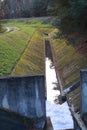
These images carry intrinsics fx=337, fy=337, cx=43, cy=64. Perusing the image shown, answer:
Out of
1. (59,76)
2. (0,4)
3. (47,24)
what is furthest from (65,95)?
(0,4)

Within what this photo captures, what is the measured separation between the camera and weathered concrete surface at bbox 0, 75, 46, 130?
13.3 metres

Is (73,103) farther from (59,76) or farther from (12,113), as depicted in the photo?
(59,76)

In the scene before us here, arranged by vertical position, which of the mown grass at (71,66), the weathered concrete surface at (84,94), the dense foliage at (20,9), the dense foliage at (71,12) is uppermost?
the dense foliage at (71,12)

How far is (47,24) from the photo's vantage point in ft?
179

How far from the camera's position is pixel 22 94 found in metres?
13.4

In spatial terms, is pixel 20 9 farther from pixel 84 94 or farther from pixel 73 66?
pixel 84 94

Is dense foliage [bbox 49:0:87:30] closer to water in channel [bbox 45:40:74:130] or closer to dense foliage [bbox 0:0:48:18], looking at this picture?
water in channel [bbox 45:40:74:130]

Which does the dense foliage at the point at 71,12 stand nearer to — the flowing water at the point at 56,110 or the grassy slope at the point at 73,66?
the grassy slope at the point at 73,66

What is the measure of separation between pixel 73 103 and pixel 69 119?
91cm

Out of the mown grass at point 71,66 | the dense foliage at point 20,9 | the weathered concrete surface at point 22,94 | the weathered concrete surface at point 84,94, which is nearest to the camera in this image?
the weathered concrete surface at point 22,94

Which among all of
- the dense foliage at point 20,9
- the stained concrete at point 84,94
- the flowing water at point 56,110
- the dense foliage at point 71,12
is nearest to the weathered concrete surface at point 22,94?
the stained concrete at point 84,94

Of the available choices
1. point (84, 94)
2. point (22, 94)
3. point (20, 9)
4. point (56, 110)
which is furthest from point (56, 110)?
point (20, 9)

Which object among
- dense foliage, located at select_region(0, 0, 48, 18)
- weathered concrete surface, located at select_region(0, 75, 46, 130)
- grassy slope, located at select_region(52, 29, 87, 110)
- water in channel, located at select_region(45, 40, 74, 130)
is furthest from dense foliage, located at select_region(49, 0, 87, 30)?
dense foliage, located at select_region(0, 0, 48, 18)

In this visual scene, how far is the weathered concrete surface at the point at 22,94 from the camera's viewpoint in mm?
13305
